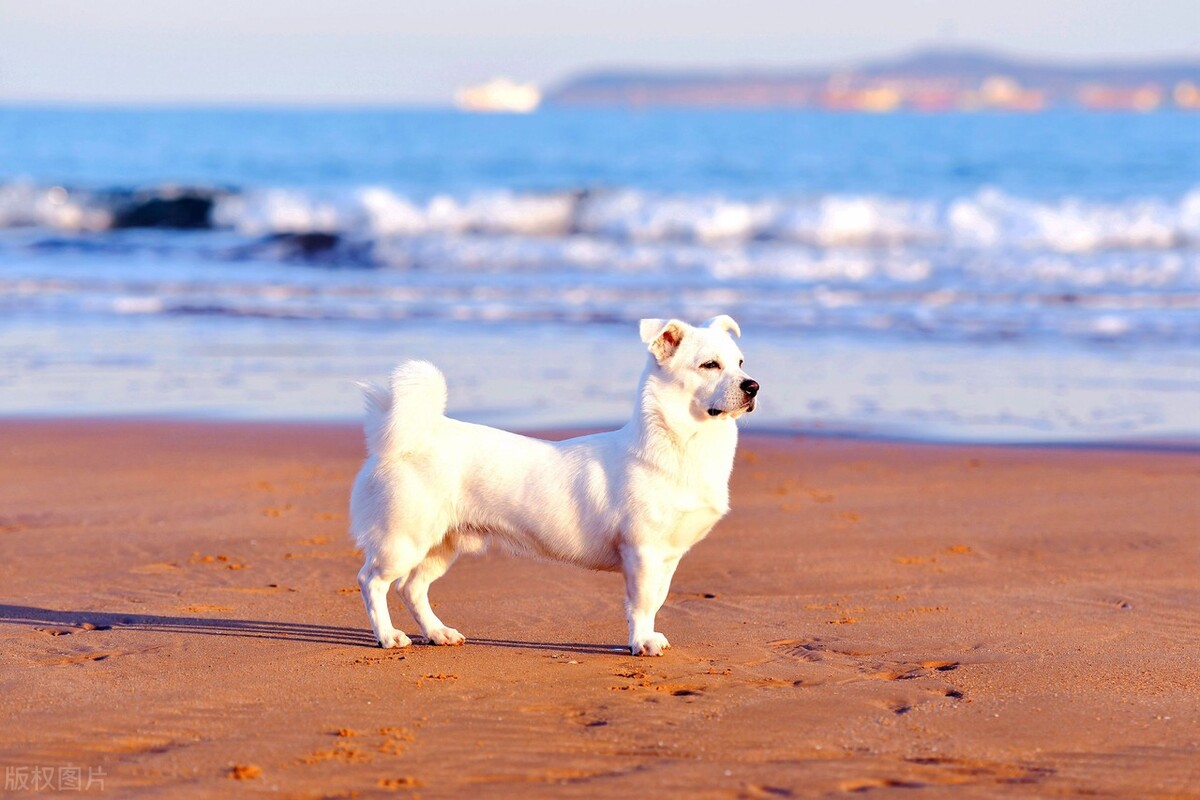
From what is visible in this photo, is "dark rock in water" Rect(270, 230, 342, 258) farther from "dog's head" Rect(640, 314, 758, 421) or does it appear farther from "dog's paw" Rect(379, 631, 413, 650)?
"dog's head" Rect(640, 314, 758, 421)

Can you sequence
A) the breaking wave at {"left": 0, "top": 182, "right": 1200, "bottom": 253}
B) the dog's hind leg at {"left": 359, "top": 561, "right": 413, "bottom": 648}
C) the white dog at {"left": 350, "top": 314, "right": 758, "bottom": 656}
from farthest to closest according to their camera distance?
the breaking wave at {"left": 0, "top": 182, "right": 1200, "bottom": 253} → the dog's hind leg at {"left": 359, "top": 561, "right": 413, "bottom": 648} → the white dog at {"left": 350, "top": 314, "right": 758, "bottom": 656}

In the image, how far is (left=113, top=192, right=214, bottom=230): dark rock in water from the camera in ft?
101

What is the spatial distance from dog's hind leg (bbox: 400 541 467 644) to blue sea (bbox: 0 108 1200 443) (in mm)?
4254

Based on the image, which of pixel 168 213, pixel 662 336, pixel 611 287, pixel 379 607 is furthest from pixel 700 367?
pixel 168 213

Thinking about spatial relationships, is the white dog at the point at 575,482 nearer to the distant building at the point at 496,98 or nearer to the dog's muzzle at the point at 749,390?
the dog's muzzle at the point at 749,390

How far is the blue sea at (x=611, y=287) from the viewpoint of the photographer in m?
10.8

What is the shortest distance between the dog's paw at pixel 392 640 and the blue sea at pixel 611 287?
4.38 metres

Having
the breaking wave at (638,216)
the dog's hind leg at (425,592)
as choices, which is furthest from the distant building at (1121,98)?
the dog's hind leg at (425,592)

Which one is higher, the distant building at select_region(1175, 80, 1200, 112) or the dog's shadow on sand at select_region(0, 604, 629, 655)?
the distant building at select_region(1175, 80, 1200, 112)

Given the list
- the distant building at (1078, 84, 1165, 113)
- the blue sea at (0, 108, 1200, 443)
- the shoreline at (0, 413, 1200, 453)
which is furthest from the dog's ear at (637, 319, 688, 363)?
the distant building at (1078, 84, 1165, 113)

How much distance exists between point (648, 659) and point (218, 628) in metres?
1.67

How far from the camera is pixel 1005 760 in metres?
3.96

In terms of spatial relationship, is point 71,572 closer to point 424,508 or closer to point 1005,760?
point 424,508

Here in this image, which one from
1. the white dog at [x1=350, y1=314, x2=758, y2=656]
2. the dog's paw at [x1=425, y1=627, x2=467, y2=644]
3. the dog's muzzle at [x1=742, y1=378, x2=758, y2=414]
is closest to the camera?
the dog's muzzle at [x1=742, y1=378, x2=758, y2=414]
